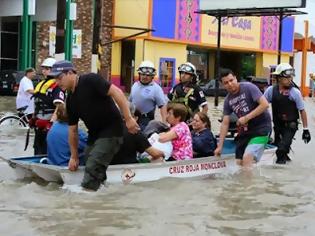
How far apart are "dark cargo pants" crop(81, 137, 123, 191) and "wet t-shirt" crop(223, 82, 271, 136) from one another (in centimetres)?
205

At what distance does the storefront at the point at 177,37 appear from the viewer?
37.3 metres

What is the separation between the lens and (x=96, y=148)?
7.67 meters

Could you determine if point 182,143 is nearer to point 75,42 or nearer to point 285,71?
point 285,71

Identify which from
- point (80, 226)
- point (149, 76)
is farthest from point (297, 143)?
point (80, 226)

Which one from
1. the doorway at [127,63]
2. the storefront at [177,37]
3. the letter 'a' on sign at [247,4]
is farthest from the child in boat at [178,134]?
the doorway at [127,63]

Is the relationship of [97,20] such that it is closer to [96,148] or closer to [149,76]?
[149,76]

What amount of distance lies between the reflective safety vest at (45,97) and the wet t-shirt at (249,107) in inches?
99.8

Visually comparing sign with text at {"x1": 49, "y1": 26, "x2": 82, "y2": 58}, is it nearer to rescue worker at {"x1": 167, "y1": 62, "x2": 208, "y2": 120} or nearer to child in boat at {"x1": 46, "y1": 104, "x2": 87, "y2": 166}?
rescue worker at {"x1": 167, "y1": 62, "x2": 208, "y2": 120}

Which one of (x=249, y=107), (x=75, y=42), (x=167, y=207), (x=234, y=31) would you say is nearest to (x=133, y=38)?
(x=75, y=42)

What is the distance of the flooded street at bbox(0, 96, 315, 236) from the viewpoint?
6.64 metres

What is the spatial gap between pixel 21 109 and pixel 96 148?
814 centimetres

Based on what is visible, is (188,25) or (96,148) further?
(188,25)

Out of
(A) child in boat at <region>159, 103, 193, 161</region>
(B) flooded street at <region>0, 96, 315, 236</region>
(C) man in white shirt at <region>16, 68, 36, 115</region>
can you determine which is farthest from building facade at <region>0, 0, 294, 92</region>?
(B) flooded street at <region>0, 96, 315, 236</region>

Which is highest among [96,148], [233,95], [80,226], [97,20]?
[97,20]
